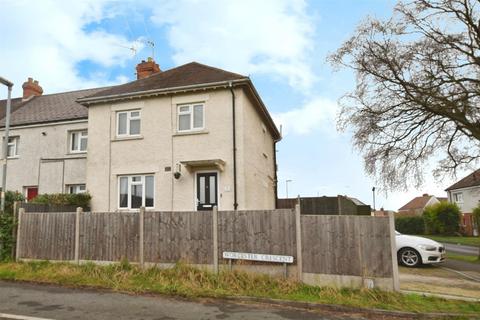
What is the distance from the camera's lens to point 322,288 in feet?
28.1

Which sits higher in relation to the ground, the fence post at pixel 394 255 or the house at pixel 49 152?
the house at pixel 49 152

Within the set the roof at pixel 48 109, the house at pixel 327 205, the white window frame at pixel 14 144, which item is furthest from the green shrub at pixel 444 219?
the white window frame at pixel 14 144

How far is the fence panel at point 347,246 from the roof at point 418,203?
67.9 meters

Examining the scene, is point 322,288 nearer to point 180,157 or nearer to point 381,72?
point 180,157

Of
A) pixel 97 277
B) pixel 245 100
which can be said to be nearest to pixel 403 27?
pixel 245 100

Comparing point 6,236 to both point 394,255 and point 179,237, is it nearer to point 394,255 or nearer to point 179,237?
point 179,237

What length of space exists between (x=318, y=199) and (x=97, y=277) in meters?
9.91

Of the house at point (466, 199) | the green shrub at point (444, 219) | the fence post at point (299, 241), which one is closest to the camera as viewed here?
the fence post at point (299, 241)

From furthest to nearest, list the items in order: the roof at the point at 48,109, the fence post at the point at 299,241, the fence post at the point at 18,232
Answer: the roof at the point at 48,109, the fence post at the point at 18,232, the fence post at the point at 299,241

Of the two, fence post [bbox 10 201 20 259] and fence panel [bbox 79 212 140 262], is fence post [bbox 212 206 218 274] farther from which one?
fence post [bbox 10 201 20 259]

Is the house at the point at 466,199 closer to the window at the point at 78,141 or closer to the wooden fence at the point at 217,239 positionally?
the wooden fence at the point at 217,239

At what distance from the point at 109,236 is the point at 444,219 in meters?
37.8

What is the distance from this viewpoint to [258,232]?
9.66m

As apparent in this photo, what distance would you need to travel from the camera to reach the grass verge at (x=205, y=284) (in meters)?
7.69
